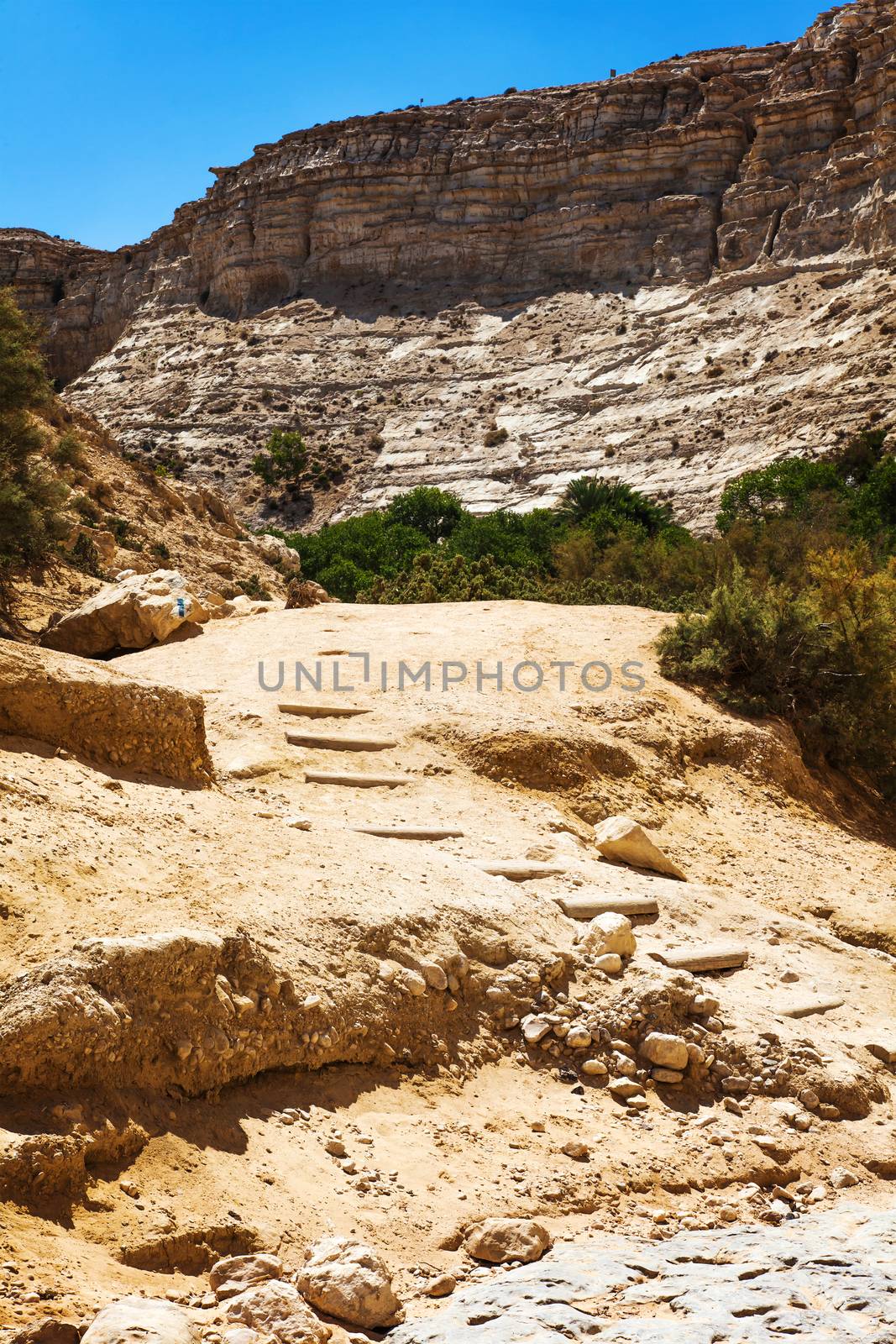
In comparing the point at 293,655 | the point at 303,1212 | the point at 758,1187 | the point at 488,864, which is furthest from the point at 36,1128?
the point at 293,655

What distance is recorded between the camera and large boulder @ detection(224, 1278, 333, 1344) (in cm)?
324

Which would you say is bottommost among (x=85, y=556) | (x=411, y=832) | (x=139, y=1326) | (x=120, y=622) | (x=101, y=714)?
(x=139, y=1326)

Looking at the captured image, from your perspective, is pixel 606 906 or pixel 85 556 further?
pixel 85 556

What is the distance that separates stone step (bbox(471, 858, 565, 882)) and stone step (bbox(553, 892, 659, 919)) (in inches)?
14.6

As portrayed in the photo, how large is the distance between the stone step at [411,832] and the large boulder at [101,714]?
3.54ft

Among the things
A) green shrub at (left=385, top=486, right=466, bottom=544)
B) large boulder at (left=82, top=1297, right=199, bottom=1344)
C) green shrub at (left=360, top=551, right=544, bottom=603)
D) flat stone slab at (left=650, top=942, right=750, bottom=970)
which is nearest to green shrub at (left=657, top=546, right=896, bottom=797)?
flat stone slab at (left=650, top=942, right=750, bottom=970)

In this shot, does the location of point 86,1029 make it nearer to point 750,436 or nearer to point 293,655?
point 293,655

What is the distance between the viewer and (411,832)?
7848 millimetres

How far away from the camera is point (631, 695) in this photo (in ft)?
37.4

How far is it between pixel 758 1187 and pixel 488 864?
2.77 meters

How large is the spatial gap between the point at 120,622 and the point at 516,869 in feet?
22.7

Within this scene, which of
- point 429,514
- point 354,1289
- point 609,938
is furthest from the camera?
→ point 429,514

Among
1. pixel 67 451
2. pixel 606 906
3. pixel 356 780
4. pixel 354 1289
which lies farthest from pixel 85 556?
pixel 354 1289

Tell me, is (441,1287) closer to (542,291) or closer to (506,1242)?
(506,1242)
